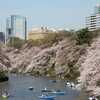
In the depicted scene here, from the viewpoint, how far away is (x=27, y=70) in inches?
2712

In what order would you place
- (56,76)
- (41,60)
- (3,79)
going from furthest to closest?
1. (41,60)
2. (56,76)
3. (3,79)

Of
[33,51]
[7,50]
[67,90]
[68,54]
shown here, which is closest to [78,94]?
[67,90]

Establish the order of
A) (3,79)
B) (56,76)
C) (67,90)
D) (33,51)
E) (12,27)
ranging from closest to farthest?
(67,90) → (3,79) → (56,76) → (33,51) → (12,27)

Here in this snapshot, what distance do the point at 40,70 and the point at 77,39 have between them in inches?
314

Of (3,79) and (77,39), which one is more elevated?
(77,39)

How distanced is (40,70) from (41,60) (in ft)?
7.18

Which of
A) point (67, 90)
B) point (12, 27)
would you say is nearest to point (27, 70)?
point (67, 90)

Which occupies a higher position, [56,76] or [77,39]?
[77,39]

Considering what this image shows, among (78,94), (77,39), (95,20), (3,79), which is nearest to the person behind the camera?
(78,94)

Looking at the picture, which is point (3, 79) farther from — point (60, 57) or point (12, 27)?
point (12, 27)

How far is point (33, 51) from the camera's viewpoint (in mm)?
78000

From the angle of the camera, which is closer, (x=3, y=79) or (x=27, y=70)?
(x=3, y=79)

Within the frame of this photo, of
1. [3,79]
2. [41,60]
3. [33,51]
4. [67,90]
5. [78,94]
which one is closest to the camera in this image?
[78,94]

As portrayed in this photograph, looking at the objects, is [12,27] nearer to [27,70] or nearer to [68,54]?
[27,70]
